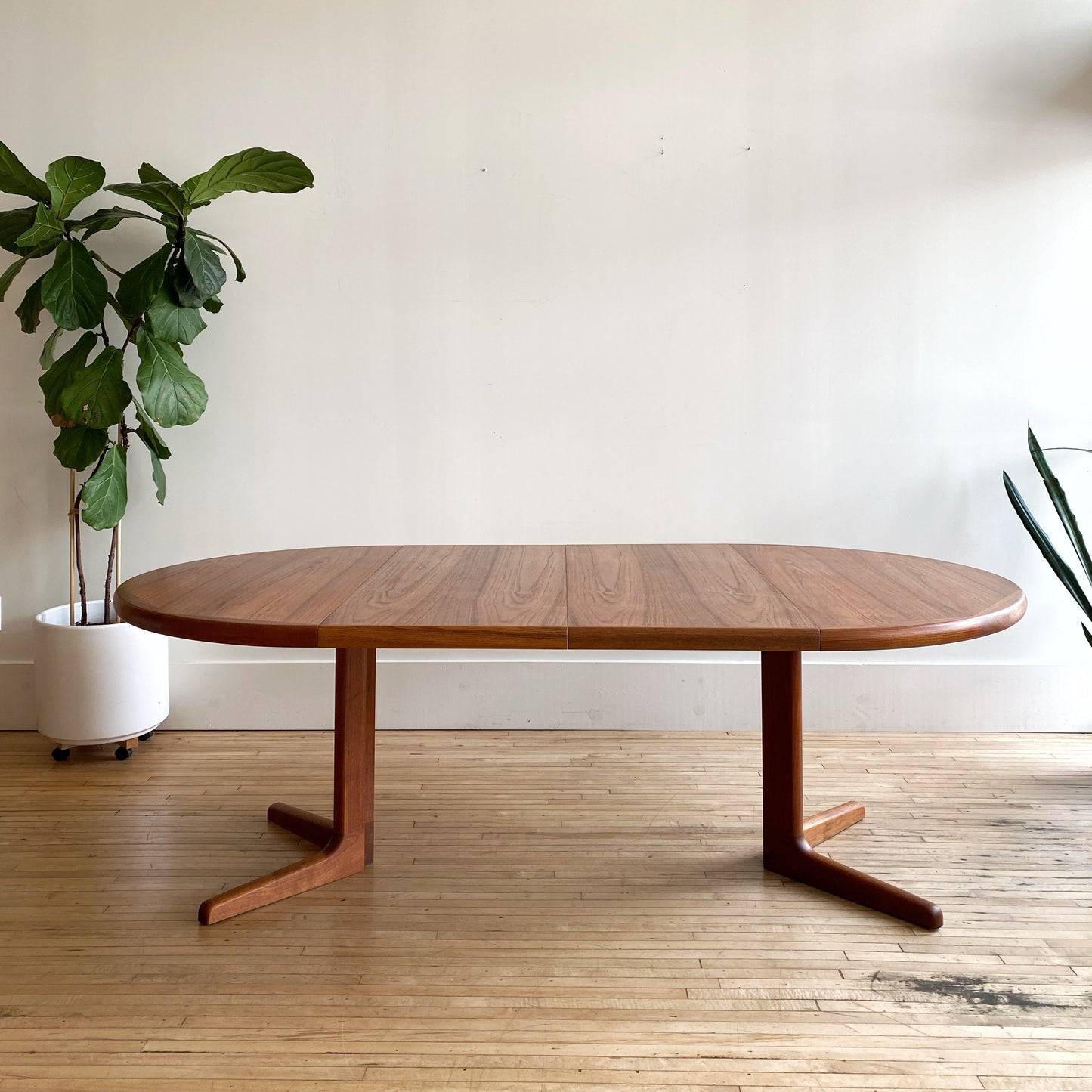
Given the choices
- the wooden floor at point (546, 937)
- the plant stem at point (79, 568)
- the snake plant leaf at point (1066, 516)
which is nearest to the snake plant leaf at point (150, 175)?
the plant stem at point (79, 568)

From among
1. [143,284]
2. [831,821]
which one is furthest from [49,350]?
[831,821]

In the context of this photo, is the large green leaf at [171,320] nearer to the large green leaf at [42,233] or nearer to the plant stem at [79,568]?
the large green leaf at [42,233]

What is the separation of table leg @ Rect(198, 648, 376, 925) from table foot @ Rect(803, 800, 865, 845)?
0.25 metres

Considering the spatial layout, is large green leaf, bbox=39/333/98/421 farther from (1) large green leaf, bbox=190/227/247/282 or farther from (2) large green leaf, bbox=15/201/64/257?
(1) large green leaf, bbox=190/227/247/282

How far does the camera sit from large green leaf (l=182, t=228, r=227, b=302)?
256cm

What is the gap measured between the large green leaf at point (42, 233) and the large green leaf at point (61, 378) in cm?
26

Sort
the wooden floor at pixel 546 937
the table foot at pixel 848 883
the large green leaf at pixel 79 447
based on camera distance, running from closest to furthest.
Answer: the wooden floor at pixel 546 937 → the table foot at pixel 848 883 → the large green leaf at pixel 79 447

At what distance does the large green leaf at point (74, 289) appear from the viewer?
8.39ft

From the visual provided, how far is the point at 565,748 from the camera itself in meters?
2.96

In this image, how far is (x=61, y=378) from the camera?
2.65 metres

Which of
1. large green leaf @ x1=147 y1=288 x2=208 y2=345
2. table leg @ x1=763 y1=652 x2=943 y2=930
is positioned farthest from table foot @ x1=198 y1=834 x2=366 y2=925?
large green leaf @ x1=147 y1=288 x2=208 y2=345

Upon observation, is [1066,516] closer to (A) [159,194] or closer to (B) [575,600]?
(B) [575,600]

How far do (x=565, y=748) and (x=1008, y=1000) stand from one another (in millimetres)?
1542

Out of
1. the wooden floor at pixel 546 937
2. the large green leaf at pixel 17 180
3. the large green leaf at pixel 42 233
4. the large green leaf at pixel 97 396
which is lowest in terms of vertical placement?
the wooden floor at pixel 546 937
